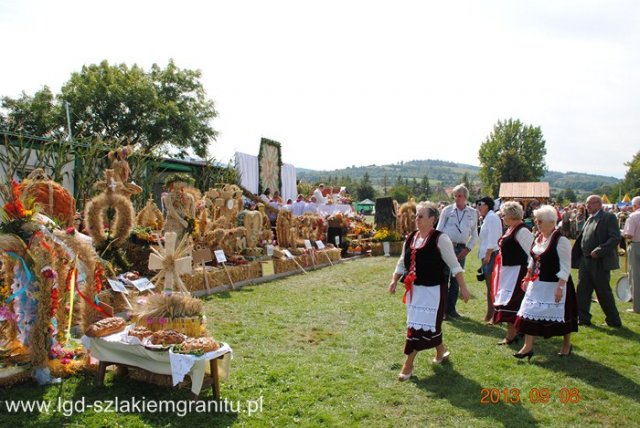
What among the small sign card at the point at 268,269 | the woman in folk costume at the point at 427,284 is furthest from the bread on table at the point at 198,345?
the small sign card at the point at 268,269

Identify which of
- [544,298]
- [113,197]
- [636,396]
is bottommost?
[636,396]

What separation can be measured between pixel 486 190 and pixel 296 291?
5794 centimetres

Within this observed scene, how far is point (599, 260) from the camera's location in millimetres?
7379

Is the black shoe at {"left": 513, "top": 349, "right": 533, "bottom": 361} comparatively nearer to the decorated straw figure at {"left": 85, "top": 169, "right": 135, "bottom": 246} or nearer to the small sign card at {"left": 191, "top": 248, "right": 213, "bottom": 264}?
the small sign card at {"left": 191, "top": 248, "right": 213, "bottom": 264}

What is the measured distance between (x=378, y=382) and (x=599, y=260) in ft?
14.4

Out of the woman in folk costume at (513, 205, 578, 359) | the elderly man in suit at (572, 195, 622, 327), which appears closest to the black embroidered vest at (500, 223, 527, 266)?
the woman in folk costume at (513, 205, 578, 359)

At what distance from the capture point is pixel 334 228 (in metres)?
17.0

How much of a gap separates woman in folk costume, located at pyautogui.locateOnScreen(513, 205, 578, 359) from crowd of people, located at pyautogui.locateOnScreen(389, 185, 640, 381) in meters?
0.01

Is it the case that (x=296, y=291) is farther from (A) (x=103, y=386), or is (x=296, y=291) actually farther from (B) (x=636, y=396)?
(B) (x=636, y=396)

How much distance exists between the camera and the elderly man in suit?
7.23 meters

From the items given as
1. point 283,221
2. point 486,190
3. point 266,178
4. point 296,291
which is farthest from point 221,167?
point 486,190

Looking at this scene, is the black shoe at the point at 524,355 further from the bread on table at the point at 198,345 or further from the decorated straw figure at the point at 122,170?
the decorated straw figure at the point at 122,170

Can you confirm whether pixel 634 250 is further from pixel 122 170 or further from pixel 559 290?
pixel 122 170
